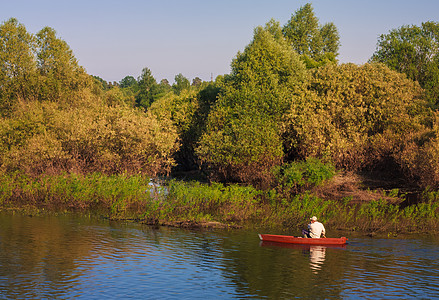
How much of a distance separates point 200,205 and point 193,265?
11.7m

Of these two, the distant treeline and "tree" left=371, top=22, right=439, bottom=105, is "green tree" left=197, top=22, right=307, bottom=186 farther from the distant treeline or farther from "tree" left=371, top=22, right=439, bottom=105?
"tree" left=371, top=22, right=439, bottom=105

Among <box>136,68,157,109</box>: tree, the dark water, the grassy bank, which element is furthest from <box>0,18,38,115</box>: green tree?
<box>136,68,157,109</box>: tree

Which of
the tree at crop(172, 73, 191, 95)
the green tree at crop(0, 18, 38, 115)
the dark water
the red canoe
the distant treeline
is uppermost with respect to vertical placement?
the tree at crop(172, 73, 191, 95)

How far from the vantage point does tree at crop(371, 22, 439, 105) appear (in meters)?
67.5

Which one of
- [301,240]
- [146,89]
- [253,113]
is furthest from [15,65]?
[146,89]

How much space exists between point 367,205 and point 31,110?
3254 cm

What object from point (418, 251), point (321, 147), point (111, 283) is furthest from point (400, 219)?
point (111, 283)

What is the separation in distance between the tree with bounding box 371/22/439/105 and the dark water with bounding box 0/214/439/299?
4195cm

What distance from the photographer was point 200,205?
35.2 m

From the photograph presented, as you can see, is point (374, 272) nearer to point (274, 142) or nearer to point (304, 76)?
point (274, 142)

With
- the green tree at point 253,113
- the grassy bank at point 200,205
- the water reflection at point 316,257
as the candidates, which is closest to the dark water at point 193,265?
the water reflection at point 316,257

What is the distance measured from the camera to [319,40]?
100625 mm

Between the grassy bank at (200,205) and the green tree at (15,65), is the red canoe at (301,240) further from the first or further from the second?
the green tree at (15,65)

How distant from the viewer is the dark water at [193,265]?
64.0 feet
